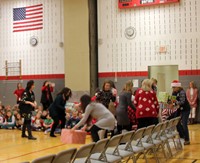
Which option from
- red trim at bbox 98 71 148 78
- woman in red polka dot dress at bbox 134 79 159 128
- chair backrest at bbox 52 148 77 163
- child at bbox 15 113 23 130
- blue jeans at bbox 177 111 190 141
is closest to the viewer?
chair backrest at bbox 52 148 77 163

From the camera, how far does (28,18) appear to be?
1783 cm

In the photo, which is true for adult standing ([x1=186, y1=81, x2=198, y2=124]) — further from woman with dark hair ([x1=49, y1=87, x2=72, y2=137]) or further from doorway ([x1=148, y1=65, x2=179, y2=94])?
woman with dark hair ([x1=49, y1=87, x2=72, y2=137])

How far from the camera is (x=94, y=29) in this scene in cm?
1578

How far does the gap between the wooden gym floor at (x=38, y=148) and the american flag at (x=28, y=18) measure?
22.8ft

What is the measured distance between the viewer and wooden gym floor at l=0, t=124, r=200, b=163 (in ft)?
25.1

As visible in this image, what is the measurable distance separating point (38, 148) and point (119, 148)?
Result: 3.59 m

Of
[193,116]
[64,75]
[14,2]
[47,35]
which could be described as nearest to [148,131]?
[193,116]

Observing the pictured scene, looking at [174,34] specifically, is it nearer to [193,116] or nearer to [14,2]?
[193,116]

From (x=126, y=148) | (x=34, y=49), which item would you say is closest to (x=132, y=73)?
(x=34, y=49)

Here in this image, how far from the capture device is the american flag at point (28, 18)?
17.5 metres

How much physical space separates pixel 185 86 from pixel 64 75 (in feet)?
17.7

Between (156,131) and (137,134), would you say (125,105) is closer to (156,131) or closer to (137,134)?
(156,131)

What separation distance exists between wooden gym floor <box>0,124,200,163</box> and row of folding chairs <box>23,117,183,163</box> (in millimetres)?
288

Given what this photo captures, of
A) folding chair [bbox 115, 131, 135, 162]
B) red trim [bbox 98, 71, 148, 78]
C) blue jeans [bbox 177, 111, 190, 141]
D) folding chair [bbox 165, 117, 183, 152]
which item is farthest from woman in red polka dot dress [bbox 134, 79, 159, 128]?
red trim [bbox 98, 71, 148, 78]
